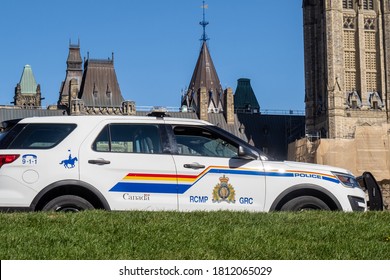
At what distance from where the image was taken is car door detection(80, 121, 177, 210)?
1085cm

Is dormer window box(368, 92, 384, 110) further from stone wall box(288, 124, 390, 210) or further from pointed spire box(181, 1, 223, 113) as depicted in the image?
pointed spire box(181, 1, 223, 113)

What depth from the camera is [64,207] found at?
1092 centimetres

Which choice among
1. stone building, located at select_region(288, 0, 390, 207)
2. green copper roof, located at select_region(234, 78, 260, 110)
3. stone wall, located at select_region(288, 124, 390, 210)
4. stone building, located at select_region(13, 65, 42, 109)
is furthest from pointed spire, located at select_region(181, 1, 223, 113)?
stone wall, located at select_region(288, 124, 390, 210)

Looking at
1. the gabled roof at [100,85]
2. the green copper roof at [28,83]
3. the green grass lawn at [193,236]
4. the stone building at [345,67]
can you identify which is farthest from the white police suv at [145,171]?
the green copper roof at [28,83]

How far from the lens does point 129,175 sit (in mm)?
10883

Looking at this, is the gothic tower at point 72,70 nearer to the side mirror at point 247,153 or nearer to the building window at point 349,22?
the building window at point 349,22

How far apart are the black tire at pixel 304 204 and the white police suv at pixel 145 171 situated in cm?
A: 1

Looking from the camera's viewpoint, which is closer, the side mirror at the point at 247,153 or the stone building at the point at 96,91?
the side mirror at the point at 247,153

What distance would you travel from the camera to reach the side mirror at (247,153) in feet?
36.3

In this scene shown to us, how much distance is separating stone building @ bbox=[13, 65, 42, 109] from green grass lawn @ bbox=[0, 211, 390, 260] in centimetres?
8108

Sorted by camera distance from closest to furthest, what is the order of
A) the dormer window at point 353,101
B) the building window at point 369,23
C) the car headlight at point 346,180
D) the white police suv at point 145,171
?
the white police suv at point 145,171 → the car headlight at point 346,180 → the dormer window at point 353,101 → the building window at point 369,23
